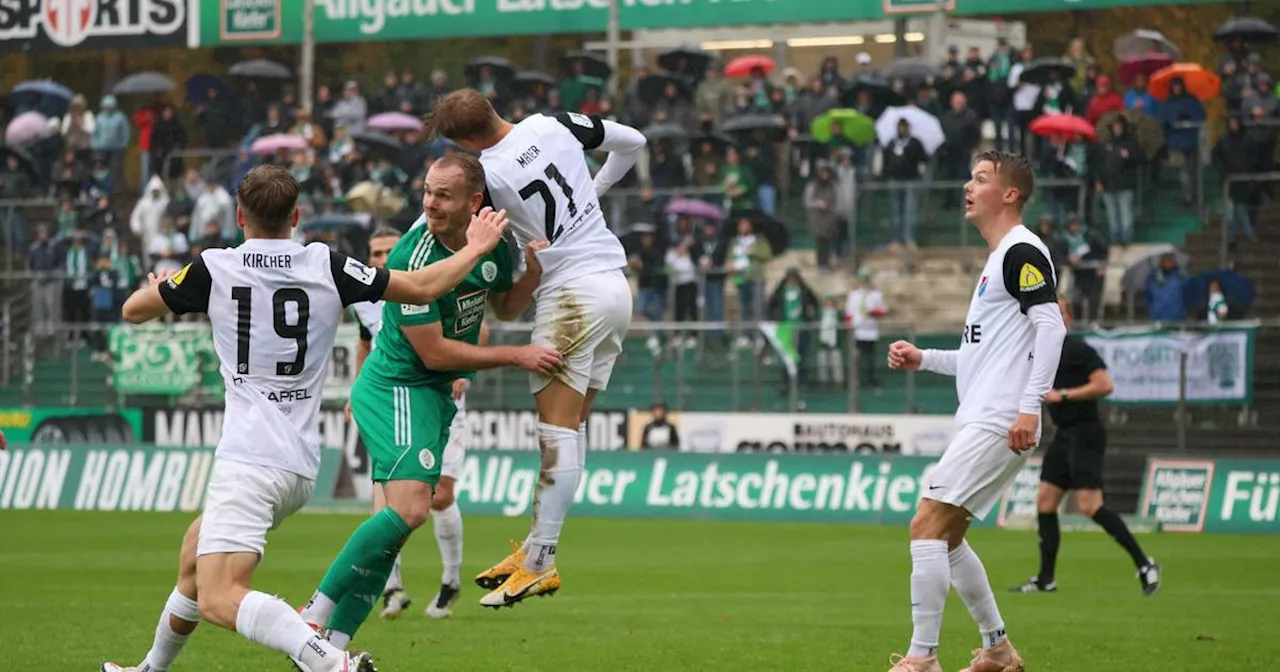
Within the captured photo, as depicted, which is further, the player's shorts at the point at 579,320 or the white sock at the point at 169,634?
the player's shorts at the point at 579,320

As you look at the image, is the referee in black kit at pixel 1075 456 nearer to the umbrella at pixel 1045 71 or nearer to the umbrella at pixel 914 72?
the umbrella at pixel 1045 71

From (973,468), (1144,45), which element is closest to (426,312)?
(973,468)

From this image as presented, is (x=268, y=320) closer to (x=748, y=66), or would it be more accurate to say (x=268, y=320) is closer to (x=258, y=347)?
(x=258, y=347)

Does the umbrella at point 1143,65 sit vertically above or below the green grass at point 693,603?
above

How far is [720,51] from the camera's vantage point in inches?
1524

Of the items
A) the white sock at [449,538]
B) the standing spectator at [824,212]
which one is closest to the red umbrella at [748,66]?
the standing spectator at [824,212]

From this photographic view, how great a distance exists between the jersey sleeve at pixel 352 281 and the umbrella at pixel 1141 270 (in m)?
19.8

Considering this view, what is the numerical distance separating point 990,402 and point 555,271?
7.43 feet

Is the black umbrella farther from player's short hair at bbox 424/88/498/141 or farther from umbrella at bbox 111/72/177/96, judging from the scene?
player's short hair at bbox 424/88/498/141

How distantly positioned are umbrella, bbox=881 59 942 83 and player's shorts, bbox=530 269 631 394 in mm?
20849

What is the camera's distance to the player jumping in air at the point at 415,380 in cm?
941

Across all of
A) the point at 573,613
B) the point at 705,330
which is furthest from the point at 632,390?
the point at 573,613

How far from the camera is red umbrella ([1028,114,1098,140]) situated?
28141 mm

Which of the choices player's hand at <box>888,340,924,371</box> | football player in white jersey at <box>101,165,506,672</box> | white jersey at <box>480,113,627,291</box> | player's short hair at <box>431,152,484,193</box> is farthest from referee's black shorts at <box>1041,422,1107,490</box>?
football player in white jersey at <box>101,165,506,672</box>
